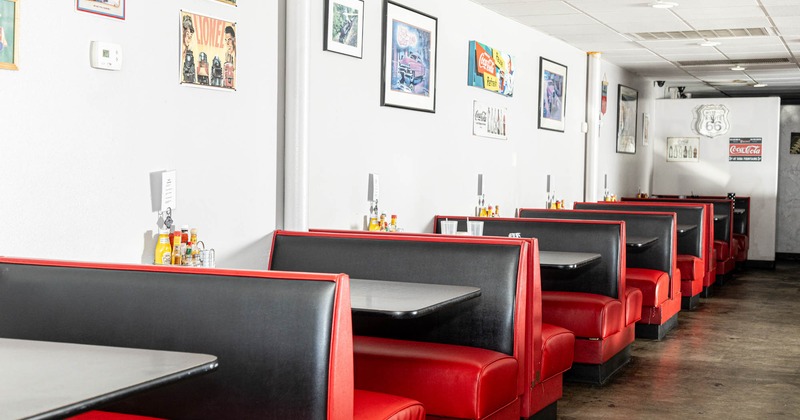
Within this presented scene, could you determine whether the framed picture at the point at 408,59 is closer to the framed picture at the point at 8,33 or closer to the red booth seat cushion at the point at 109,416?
the framed picture at the point at 8,33

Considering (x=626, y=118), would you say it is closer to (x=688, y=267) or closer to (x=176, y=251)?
(x=688, y=267)

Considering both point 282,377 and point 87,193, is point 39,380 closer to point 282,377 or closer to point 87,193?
point 282,377

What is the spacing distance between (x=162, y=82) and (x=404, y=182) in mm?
2274

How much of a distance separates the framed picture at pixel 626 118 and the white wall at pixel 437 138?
1.79 m

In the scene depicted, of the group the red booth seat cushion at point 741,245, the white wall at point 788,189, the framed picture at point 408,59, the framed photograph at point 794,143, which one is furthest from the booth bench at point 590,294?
the framed photograph at point 794,143

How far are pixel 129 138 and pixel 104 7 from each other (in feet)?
1.69

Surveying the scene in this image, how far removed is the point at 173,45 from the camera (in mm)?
3771

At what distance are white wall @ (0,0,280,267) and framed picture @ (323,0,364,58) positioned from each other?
48cm

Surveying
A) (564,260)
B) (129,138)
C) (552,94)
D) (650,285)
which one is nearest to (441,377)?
(564,260)

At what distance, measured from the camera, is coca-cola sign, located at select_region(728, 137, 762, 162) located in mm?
11477

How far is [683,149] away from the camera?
469 inches

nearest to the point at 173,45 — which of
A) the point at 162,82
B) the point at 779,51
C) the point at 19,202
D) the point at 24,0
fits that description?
the point at 162,82

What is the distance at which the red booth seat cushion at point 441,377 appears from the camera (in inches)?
130

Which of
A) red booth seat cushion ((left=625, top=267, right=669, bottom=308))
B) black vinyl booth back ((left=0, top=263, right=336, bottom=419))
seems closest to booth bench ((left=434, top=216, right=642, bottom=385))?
red booth seat cushion ((left=625, top=267, right=669, bottom=308))
